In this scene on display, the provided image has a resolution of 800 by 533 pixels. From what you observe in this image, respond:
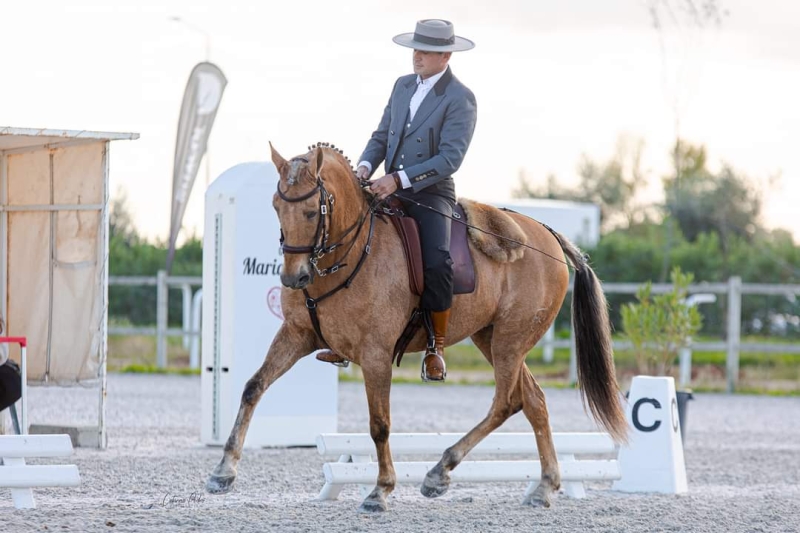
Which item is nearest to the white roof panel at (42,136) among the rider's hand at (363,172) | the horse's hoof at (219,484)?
the rider's hand at (363,172)

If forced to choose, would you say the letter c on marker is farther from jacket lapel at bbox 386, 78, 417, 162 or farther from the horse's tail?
jacket lapel at bbox 386, 78, 417, 162

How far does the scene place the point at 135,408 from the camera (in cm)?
1572

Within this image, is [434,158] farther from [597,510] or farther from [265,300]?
[265,300]

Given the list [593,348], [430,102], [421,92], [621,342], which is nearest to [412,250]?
[430,102]

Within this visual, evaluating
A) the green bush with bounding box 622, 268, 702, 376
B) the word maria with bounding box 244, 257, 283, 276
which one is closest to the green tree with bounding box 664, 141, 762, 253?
the green bush with bounding box 622, 268, 702, 376

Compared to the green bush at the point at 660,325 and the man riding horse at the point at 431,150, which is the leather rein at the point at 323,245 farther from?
A: the green bush at the point at 660,325

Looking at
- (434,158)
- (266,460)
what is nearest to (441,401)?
(266,460)

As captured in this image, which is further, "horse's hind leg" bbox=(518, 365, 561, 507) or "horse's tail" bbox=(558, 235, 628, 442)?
"horse's tail" bbox=(558, 235, 628, 442)

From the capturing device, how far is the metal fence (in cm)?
2038

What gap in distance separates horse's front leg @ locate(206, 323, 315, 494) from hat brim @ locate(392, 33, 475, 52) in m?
1.81

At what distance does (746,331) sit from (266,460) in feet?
55.8

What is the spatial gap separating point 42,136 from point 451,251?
4.13 metres

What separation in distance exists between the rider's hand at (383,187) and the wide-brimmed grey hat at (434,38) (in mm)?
835

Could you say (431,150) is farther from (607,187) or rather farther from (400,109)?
(607,187)
